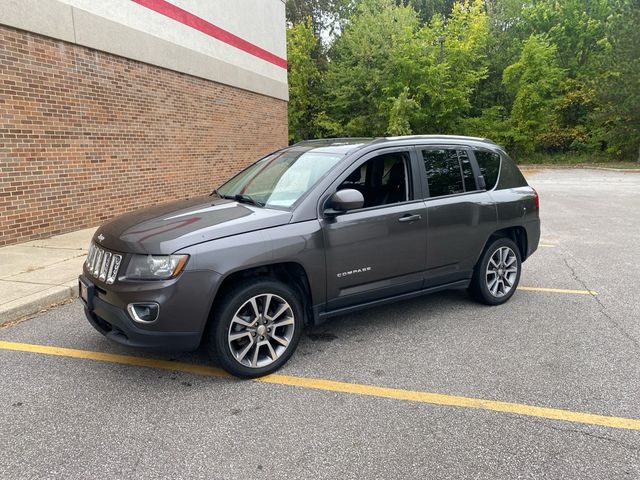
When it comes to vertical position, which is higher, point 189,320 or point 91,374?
point 189,320

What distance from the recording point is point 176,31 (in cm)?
1069

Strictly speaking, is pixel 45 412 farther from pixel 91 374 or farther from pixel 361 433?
pixel 361 433

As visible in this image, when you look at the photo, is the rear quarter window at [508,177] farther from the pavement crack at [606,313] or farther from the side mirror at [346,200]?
the side mirror at [346,200]

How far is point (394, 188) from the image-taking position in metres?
4.40

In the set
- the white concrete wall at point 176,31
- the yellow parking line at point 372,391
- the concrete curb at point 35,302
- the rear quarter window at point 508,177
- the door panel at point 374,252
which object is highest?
the white concrete wall at point 176,31

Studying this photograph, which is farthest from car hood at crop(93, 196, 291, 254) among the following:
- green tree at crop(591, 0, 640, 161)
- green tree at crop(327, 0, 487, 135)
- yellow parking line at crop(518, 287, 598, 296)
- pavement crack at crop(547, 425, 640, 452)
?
green tree at crop(591, 0, 640, 161)

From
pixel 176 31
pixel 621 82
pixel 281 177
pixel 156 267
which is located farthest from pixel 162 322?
pixel 621 82

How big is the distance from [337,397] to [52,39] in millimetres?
7771

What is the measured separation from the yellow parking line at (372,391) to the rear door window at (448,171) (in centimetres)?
198

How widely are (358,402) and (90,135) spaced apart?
7.69 meters

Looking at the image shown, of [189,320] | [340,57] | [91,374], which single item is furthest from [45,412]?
[340,57]

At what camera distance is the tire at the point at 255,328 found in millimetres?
3283

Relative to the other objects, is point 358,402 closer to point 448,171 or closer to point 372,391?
point 372,391

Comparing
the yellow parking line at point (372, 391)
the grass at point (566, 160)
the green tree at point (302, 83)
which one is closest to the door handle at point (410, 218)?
the yellow parking line at point (372, 391)
